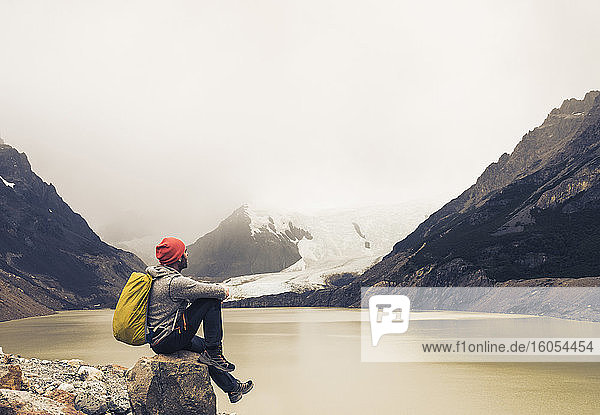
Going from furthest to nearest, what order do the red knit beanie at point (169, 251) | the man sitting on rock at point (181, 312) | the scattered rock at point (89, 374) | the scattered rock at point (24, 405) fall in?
the scattered rock at point (89, 374), the scattered rock at point (24, 405), the red knit beanie at point (169, 251), the man sitting on rock at point (181, 312)

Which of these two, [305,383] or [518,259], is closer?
[305,383]

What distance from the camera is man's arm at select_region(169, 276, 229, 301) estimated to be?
6254mm

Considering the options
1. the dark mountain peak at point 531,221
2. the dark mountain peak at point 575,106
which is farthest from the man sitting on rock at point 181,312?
the dark mountain peak at point 575,106

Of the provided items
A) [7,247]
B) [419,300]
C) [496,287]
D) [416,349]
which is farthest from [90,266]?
[416,349]

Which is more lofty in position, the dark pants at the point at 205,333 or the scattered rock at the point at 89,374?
the dark pants at the point at 205,333

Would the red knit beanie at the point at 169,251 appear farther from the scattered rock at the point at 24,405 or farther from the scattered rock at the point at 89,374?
the scattered rock at the point at 89,374

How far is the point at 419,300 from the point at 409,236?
91.1 meters

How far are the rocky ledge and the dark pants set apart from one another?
0.22 metres

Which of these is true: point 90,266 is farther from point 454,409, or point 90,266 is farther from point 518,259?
point 454,409

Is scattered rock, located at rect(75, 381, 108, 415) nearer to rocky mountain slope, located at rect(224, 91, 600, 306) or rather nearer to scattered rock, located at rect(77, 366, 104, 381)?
scattered rock, located at rect(77, 366, 104, 381)

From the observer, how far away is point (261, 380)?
689 inches

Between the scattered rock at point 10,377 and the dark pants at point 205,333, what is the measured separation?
385 centimetres

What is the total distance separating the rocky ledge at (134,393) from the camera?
683 centimetres

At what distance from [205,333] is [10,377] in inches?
182
